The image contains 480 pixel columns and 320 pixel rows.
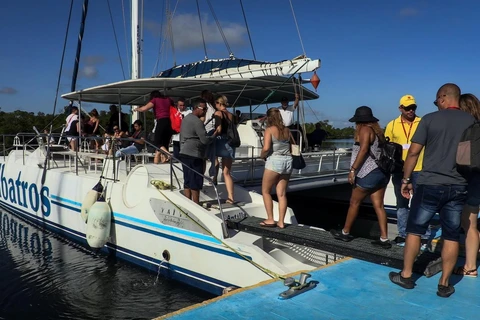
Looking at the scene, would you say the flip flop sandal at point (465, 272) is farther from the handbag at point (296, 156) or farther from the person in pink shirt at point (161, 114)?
the person in pink shirt at point (161, 114)

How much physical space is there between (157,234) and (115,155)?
7.24 feet

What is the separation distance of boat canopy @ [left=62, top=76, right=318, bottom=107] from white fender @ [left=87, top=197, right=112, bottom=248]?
2.63 m

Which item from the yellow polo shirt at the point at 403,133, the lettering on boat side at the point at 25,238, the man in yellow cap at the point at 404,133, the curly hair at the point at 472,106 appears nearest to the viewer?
the curly hair at the point at 472,106

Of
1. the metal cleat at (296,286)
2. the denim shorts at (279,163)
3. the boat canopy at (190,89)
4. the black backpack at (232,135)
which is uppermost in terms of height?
the boat canopy at (190,89)

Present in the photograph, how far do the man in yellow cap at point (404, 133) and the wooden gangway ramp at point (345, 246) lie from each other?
553mm

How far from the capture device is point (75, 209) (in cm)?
849

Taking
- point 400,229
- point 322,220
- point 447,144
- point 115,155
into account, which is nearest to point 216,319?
point 447,144

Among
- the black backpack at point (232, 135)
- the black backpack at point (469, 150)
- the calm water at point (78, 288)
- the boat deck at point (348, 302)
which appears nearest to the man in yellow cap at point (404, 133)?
the boat deck at point (348, 302)

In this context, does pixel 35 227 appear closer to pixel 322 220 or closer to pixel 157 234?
pixel 157 234

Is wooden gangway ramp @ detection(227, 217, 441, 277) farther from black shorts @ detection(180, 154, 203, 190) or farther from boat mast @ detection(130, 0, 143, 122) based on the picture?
boat mast @ detection(130, 0, 143, 122)

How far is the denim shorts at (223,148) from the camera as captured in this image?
6625mm

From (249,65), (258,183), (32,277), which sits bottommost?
(32,277)

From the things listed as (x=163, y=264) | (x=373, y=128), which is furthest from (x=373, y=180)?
(x=163, y=264)

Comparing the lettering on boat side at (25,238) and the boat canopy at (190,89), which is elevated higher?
the boat canopy at (190,89)
